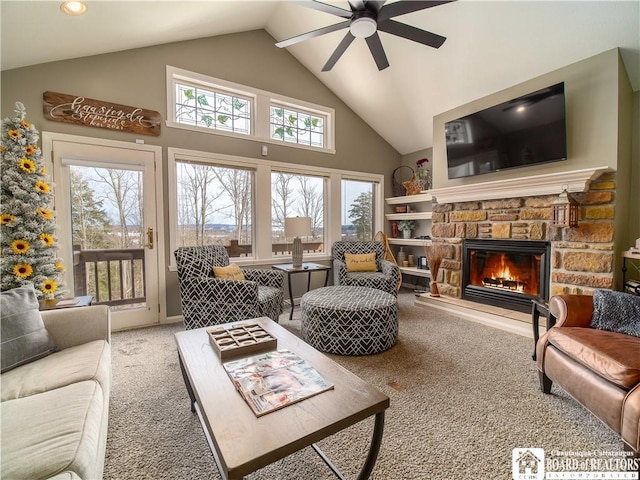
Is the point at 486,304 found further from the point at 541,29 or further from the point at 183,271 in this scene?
the point at 183,271

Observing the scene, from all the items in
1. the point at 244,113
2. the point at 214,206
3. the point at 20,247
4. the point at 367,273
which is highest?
the point at 244,113

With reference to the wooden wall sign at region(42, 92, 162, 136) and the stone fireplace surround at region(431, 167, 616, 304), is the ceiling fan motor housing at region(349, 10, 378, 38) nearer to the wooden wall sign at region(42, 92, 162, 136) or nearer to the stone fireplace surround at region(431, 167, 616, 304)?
the stone fireplace surround at region(431, 167, 616, 304)

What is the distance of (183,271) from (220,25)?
9.85 ft

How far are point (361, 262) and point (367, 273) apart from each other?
0.20m

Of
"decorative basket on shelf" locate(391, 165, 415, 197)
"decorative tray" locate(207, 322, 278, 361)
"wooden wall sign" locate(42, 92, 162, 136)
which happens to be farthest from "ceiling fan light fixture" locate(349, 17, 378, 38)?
"decorative basket on shelf" locate(391, 165, 415, 197)

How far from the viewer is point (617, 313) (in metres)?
1.87

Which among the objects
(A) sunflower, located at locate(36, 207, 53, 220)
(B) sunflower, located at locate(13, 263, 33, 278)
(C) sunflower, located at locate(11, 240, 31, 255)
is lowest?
(B) sunflower, located at locate(13, 263, 33, 278)

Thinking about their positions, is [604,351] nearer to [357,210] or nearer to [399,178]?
[357,210]

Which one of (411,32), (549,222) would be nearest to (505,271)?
(549,222)

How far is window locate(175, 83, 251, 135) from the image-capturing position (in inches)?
141

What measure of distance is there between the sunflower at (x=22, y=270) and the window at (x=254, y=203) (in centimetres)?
126

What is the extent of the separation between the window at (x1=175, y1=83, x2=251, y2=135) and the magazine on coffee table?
3251 mm

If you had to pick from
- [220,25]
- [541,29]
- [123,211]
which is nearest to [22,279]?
[123,211]

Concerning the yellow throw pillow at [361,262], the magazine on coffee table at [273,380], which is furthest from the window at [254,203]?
the magazine on coffee table at [273,380]
